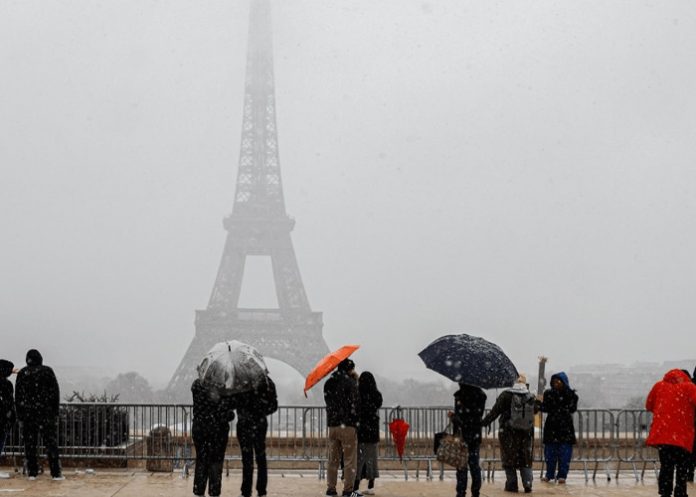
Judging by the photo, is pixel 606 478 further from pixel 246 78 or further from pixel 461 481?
pixel 246 78

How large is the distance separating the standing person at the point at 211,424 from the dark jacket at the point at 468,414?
2.29 m

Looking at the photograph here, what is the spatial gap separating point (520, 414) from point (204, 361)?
381cm

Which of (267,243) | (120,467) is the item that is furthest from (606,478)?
(267,243)

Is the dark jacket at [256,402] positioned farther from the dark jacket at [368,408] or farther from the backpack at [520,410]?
the backpack at [520,410]

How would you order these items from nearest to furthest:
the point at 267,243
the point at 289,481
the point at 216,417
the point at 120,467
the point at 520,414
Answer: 1. the point at 216,417
2. the point at 520,414
3. the point at 289,481
4. the point at 120,467
5. the point at 267,243

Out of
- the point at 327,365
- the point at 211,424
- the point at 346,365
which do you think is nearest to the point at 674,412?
the point at 346,365

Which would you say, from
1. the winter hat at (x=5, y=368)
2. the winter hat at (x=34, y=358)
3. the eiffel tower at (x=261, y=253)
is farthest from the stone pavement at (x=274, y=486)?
the eiffel tower at (x=261, y=253)

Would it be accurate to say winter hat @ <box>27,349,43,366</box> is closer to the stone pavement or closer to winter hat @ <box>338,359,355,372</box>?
the stone pavement

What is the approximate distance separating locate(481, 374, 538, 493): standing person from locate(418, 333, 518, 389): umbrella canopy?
0.82 m

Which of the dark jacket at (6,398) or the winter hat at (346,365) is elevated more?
the winter hat at (346,365)

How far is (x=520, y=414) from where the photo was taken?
1093 cm

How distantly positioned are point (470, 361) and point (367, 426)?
163 cm

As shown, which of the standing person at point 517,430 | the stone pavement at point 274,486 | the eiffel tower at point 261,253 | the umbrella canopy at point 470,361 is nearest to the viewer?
the umbrella canopy at point 470,361

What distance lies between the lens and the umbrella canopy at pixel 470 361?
955 centimetres
